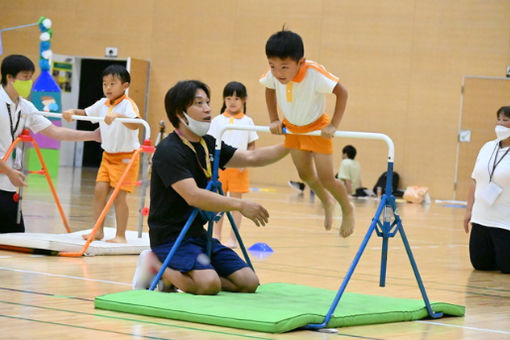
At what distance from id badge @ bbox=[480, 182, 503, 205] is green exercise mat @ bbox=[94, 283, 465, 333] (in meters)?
2.75

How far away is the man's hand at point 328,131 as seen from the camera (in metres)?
5.63

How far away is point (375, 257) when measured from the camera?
884 cm

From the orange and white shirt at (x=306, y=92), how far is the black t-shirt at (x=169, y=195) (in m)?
0.71

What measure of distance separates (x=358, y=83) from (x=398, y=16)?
184cm

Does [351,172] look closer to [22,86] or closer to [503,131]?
[503,131]

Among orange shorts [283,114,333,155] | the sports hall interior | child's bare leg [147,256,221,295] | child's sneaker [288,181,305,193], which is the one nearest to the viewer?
child's bare leg [147,256,221,295]

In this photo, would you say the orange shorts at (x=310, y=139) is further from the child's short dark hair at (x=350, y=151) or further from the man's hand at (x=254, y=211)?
the child's short dark hair at (x=350, y=151)

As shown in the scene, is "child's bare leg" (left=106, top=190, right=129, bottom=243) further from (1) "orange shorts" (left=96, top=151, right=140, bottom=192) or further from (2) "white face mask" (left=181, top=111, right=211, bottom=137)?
(2) "white face mask" (left=181, top=111, right=211, bottom=137)

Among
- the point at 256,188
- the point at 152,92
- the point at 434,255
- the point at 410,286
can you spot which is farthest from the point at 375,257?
the point at 152,92

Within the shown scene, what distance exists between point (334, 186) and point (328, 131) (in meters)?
0.79

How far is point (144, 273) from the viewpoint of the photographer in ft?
18.6

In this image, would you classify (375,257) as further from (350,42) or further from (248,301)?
(350,42)

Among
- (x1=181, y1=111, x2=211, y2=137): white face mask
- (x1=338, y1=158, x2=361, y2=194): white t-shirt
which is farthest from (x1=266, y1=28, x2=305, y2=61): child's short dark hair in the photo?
(x1=338, y1=158, x2=361, y2=194): white t-shirt

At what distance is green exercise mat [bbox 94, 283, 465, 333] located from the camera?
4719 millimetres
